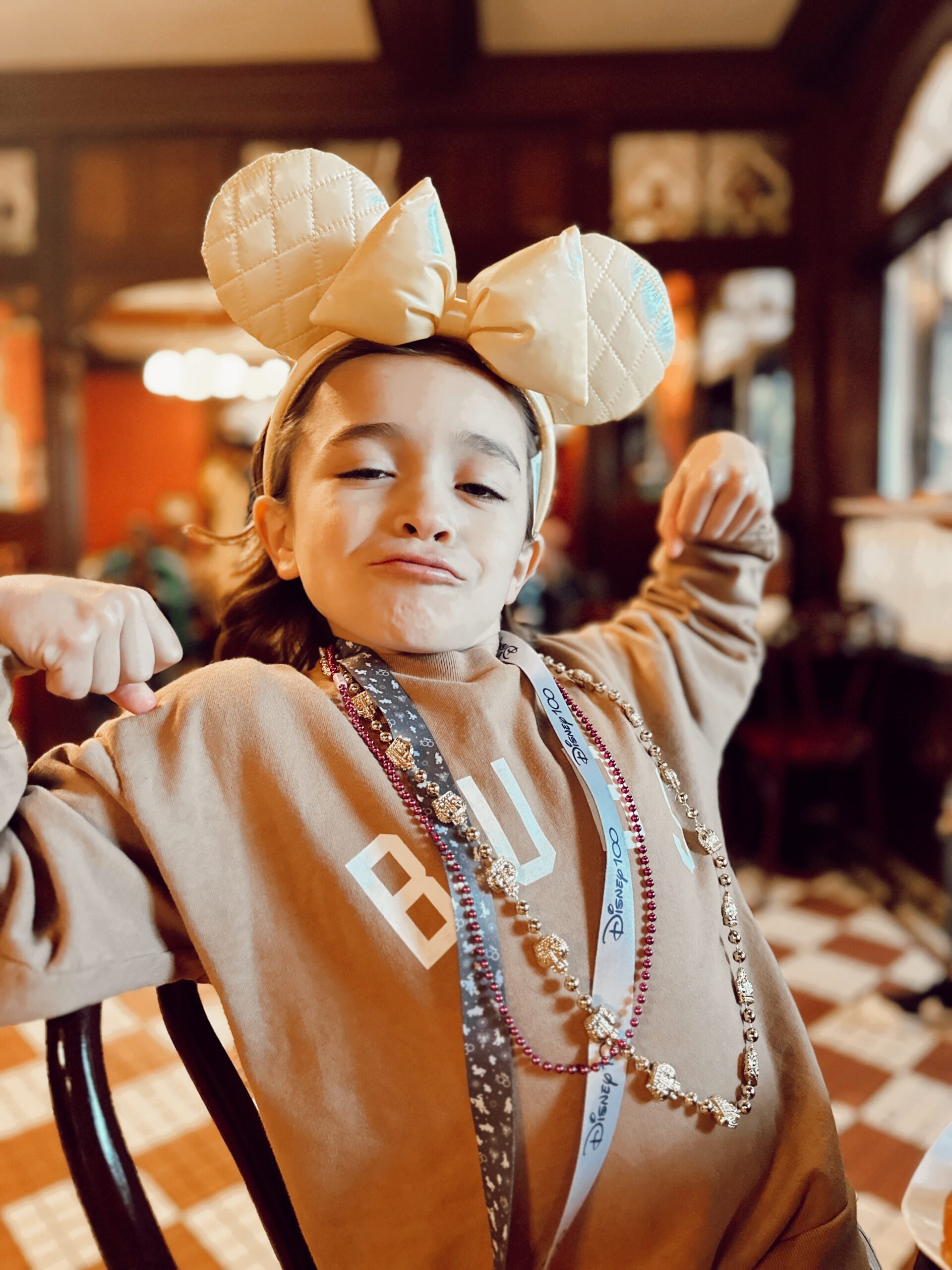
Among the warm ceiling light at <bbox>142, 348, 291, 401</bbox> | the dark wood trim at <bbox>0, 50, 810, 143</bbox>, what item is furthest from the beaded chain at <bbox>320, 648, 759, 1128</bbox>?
the warm ceiling light at <bbox>142, 348, 291, 401</bbox>

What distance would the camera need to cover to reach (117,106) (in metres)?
3.91

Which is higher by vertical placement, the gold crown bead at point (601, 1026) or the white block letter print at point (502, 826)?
the white block letter print at point (502, 826)

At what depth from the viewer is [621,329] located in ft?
2.44

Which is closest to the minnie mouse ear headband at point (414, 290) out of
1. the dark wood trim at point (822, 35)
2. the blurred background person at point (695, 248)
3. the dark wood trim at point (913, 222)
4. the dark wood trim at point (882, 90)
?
the blurred background person at point (695, 248)

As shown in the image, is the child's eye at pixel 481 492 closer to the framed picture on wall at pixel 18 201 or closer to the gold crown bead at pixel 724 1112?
the gold crown bead at pixel 724 1112

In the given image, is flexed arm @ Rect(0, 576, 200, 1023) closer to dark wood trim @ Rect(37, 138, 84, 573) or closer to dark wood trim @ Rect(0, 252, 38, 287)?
dark wood trim @ Rect(37, 138, 84, 573)

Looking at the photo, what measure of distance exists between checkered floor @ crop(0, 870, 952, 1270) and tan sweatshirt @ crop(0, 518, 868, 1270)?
3.01 ft

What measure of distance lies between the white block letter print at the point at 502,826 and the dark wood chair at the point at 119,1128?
8.8 inches

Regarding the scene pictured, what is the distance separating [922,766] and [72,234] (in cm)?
402

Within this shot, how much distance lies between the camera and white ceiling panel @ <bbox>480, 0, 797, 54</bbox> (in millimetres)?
3307

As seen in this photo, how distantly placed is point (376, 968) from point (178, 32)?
13.3ft

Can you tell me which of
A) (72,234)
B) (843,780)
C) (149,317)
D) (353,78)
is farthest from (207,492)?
(843,780)

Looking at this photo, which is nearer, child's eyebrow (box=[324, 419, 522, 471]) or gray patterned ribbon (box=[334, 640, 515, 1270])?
gray patterned ribbon (box=[334, 640, 515, 1270])

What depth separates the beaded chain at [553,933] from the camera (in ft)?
1.99
